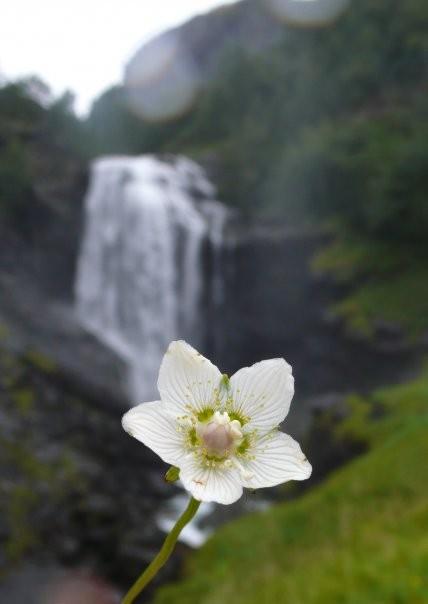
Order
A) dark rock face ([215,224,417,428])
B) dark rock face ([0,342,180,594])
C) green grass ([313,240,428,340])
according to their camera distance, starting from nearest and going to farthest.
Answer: dark rock face ([0,342,180,594]) < green grass ([313,240,428,340]) < dark rock face ([215,224,417,428])

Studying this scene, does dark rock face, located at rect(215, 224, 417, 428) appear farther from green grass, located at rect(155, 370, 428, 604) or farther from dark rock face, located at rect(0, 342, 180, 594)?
green grass, located at rect(155, 370, 428, 604)

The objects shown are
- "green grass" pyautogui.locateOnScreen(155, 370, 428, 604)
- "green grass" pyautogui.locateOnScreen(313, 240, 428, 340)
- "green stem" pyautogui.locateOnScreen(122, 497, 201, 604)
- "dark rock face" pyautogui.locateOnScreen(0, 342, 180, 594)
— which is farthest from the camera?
"green grass" pyautogui.locateOnScreen(313, 240, 428, 340)

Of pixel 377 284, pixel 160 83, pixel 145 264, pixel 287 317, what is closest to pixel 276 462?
pixel 377 284

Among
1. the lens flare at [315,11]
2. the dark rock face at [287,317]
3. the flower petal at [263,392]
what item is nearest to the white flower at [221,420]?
the flower petal at [263,392]

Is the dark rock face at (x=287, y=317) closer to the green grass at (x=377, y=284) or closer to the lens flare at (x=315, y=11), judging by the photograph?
the green grass at (x=377, y=284)

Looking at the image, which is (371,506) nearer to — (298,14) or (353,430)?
(353,430)

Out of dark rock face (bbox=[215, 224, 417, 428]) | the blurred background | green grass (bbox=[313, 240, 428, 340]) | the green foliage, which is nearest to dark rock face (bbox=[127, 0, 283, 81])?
the blurred background

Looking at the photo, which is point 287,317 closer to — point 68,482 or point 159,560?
point 68,482
